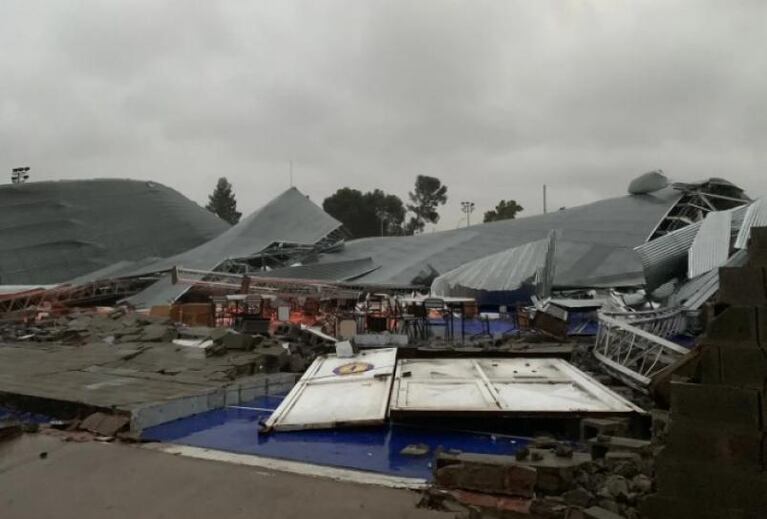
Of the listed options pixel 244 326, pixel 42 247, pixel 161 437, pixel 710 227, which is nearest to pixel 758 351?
pixel 161 437

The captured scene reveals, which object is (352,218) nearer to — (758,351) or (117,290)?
(117,290)

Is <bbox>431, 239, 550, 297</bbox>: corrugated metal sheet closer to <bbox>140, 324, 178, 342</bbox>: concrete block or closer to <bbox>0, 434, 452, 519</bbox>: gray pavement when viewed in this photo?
<bbox>140, 324, 178, 342</bbox>: concrete block

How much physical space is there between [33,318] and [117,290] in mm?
15476

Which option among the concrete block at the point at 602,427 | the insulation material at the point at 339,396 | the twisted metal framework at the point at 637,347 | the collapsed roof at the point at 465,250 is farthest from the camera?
the collapsed roof at the point at 465,250

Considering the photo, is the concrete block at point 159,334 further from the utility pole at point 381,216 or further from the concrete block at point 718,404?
the utility pole at point 381,216

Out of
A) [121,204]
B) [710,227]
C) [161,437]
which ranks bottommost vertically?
[161,437]

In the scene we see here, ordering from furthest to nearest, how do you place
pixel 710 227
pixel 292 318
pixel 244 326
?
pixel 292 318 → pixel 710 227 → pixel 244 326

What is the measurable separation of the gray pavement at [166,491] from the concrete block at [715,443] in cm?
156

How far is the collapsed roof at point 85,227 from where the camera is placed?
2050 inches

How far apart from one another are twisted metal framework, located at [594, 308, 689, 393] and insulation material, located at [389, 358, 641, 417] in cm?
87

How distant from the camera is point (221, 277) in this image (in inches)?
1394

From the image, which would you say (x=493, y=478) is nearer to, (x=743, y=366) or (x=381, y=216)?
(x=743, y=366)

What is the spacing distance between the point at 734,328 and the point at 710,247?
1425 centimetres

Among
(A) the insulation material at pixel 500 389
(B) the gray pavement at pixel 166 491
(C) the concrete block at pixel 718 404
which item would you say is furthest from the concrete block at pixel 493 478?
(A) the insulation material at pixel 500 389
